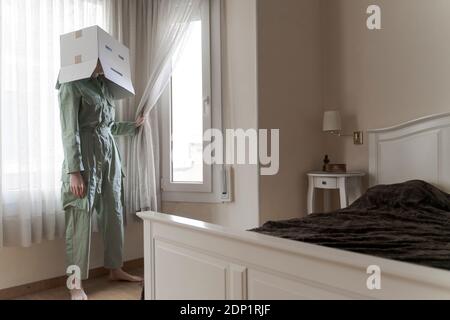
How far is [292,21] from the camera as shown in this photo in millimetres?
3070

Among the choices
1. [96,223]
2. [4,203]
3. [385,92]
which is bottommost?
[96,223]

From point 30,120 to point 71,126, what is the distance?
15.0 inches

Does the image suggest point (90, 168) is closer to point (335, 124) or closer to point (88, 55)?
point (88, 55)

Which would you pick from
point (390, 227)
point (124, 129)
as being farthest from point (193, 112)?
point (390, 227)

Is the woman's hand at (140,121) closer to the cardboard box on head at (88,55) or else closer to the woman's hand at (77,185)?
the cardboard box on head at (88,55)

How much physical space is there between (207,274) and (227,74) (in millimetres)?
1911

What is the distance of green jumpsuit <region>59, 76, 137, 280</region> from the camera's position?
236 cm

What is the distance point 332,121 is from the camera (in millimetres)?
3016

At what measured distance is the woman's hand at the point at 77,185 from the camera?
2355mm

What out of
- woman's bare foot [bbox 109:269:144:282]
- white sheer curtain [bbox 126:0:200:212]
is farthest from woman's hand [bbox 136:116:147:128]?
woman's bare foot [bbox 109:269:144:282]

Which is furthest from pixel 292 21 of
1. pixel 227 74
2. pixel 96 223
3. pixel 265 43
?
pixel 96 223

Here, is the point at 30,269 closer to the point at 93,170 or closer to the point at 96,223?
the point at 96,223

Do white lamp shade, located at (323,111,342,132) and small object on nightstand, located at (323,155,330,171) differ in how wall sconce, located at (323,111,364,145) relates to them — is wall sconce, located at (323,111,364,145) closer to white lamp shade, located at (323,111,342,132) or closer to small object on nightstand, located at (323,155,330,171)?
white lamp shade, located at (323,111,342,132)

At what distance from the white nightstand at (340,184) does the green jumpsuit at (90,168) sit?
1.45 metres
